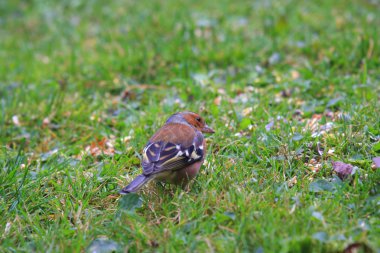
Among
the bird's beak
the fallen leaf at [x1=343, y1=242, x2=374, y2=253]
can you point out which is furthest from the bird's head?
the fallen leaf at [x1=343, y1=242, x2=374, y2=253]

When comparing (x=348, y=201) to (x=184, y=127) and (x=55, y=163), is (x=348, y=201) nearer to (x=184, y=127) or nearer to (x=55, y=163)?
(x=184, y=127)

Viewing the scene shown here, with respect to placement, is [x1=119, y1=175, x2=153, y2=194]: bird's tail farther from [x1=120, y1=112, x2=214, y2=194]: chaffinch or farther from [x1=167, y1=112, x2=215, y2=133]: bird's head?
[x1=167, y1=112, x2=215, y2=133]: bird's head

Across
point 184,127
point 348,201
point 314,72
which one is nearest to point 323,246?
point 348,201

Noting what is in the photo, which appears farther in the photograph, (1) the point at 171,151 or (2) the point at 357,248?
(1) the point at 171,151

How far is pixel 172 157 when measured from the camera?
4039 mm

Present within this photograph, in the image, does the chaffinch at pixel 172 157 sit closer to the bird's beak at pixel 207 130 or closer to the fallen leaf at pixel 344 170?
the bird's beak at pixel 207 130

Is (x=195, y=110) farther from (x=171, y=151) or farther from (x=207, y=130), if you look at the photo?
(x=171, y=151)

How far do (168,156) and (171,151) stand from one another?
Result: 0.08 metres

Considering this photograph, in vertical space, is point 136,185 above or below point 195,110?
above

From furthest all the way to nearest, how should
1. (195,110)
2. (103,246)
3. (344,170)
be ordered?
(195,110) < (344,170) < (103,246)

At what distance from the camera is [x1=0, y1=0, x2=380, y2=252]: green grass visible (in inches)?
138

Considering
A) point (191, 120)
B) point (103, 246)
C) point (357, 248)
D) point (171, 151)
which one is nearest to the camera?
point (357, 248)

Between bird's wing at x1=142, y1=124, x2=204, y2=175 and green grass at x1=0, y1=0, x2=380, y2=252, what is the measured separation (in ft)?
0.76

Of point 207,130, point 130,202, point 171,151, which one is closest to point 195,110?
point 207,130
